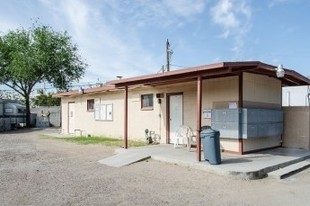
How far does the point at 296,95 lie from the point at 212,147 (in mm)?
10711

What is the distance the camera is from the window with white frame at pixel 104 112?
692 inches

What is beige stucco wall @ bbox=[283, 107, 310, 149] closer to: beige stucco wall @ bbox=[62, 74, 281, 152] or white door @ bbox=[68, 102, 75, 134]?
beige stucco wall @ bbox=[62, 74, 281, 152]

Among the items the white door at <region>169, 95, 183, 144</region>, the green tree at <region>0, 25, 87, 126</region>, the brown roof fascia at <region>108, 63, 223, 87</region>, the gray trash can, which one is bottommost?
the gray trash can

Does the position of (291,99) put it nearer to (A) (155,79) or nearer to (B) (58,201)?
(A) (155,79)

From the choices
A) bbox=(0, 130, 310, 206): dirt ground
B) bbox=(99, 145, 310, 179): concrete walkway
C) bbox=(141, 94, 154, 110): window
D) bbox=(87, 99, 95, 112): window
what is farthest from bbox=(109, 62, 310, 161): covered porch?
bbox=(87, 99, 95, 112): window

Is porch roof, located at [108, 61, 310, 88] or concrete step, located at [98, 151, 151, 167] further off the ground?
porch roof, located at [108, 61, 310, 88]

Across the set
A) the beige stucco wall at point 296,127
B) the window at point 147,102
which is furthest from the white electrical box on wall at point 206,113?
the window at point 147,102

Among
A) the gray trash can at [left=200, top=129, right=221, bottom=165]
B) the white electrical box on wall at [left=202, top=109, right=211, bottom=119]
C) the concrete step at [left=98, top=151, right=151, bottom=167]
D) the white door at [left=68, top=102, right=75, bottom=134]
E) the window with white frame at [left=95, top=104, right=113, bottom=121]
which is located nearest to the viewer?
the gray trash can at [left=200, top=129, right=221, bottom=165]

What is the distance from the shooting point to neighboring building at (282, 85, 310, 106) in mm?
17383

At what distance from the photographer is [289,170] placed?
8625 mm

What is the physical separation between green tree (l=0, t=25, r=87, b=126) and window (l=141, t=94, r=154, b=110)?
54.7 feet

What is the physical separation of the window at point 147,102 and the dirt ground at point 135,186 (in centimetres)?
519

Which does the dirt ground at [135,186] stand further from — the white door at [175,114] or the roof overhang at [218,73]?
the white door at [175,114]

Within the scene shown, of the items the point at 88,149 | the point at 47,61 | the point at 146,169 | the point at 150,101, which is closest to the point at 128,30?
the point at 150,101
